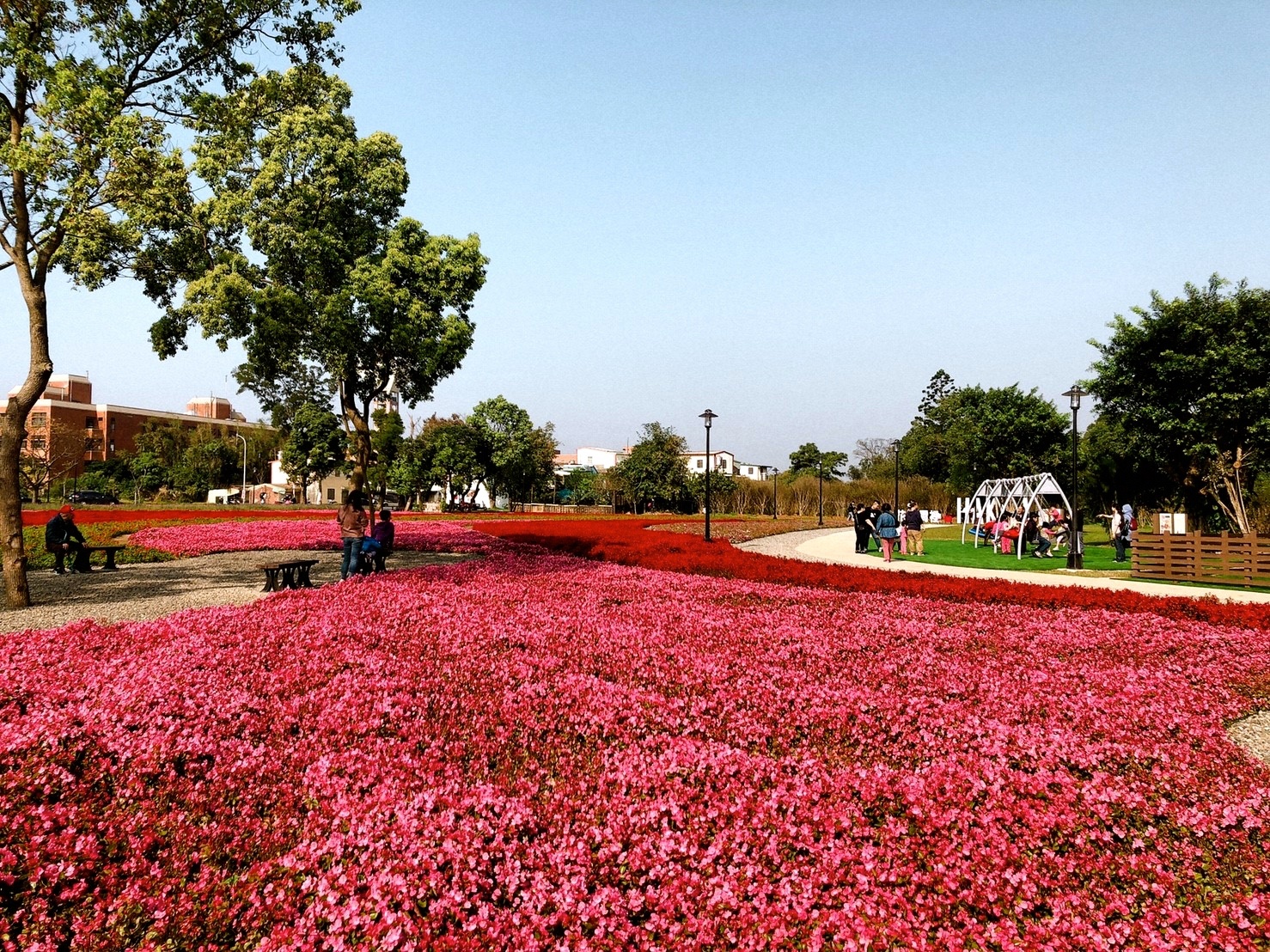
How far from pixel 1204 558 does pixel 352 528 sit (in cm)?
1950

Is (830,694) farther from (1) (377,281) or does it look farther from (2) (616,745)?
(1) (377,281)

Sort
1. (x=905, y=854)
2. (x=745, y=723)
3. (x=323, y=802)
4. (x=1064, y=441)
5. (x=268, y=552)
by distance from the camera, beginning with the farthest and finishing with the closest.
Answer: (x=1064, y=441), (x=268, y=552), (x=745, y=723), (x=323, y=802), (x=905, y=854)

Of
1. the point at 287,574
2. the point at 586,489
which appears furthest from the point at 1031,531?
the point at 586,489

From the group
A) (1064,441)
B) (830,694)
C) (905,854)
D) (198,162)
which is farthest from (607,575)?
(1064,441)

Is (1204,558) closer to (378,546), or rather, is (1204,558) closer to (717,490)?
(378,546)

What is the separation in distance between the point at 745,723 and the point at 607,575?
8.38m

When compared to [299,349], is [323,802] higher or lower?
lower

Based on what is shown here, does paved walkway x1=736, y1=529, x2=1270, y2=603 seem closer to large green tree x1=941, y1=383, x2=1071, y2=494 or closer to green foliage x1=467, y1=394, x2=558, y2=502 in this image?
large green tree x1=941, y1=383, x2=1071, y2=494

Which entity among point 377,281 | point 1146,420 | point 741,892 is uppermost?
point 377,281

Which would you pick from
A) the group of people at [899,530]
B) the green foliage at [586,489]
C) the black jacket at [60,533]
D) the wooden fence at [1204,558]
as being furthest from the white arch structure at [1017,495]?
the green foliage at [586,489]

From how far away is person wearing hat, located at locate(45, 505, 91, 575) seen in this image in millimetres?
15742

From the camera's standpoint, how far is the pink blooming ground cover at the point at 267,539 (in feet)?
70.7

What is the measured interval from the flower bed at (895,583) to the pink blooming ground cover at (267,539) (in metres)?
3.95

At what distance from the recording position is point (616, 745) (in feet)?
16.2
